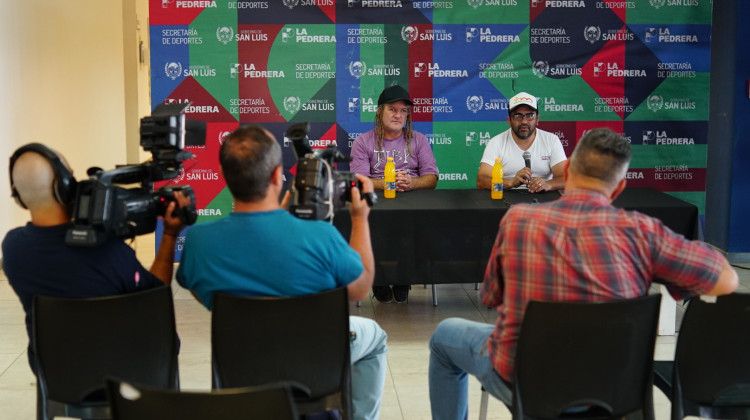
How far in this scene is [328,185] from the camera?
7.77 feet

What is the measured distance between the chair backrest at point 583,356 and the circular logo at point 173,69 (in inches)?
164

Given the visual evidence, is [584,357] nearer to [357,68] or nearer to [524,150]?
[524,150]

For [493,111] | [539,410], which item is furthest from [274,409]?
[493,111]

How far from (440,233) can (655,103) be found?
260 centimetres

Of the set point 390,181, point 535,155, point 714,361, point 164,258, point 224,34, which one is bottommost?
point 714,361

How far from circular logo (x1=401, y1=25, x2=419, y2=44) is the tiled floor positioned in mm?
1772

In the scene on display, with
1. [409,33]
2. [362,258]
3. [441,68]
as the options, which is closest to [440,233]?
[362,258]

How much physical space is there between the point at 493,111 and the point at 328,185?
364cm

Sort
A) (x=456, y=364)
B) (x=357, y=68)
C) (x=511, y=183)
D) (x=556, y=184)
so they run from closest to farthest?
(x=456, y=364), (x=556, y=184), (x=511, y=183), (x=357, y=68)

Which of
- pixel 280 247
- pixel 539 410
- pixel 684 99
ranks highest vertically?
pixel 684 99

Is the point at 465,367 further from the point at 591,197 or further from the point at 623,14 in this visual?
the point at 623,14

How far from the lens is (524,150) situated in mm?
4918

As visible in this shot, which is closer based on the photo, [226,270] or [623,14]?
[226,270]

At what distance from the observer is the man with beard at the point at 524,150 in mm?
4852
